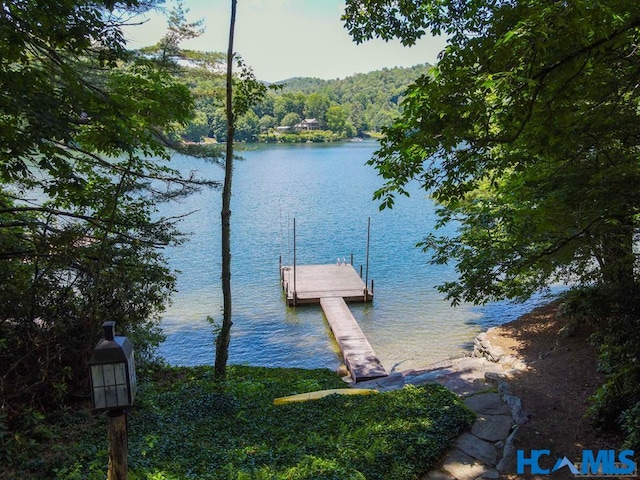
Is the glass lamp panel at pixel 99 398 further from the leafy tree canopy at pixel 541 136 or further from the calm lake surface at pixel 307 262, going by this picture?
the calm lake surface at pixel 307 262

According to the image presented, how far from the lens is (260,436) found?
536 cm

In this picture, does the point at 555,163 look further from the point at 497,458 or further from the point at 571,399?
the point at 497,458

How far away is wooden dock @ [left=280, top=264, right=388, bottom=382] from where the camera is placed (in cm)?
1238

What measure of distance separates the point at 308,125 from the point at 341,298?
7101 cm

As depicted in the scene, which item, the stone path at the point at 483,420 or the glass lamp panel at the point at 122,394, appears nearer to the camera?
the glass lamp panel at the point at 122,394

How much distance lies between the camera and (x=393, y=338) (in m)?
14.9

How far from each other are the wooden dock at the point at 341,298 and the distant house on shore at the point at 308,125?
210 feet

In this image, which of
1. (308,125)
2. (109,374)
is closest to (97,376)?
(109,374)

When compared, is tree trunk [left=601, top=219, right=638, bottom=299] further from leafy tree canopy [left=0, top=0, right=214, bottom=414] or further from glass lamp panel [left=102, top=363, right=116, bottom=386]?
leafy tree canopy [left=0, top=0, right=214, bottom=414]

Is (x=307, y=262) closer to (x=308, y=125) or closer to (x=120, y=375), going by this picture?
(x=120, y=375)

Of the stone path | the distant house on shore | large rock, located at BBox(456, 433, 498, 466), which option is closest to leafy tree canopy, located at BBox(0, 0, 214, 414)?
the stone path

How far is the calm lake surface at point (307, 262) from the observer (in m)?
14.1

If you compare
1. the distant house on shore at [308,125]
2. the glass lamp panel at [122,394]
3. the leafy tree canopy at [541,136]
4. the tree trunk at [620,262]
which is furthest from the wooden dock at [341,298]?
the distant house on shore at [308,125]

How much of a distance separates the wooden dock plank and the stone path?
2.09m
